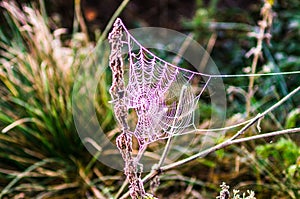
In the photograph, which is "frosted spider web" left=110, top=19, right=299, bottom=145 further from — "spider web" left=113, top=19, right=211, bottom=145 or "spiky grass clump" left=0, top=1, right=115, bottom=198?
"spiky grass clump" left=0, top=1, right=115, bottom=198

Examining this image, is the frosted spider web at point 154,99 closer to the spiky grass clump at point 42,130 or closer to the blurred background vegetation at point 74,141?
the blurred background vegetation at point 74,141

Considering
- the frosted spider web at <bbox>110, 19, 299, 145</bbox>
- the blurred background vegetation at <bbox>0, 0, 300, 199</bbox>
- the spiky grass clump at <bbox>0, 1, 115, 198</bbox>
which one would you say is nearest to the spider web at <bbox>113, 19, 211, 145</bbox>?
the frosted spider web at <bbox>110, 19, 299, 145</bbox>

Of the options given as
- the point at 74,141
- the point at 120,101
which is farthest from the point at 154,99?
the point at 74,141

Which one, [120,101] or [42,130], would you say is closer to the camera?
[120,101]

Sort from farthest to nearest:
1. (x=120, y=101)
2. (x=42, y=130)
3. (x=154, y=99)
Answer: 1. (x=42, y=130)
2. (x=154, y=99)
3. (x=120, y=101)

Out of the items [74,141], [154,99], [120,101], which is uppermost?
[74,141]

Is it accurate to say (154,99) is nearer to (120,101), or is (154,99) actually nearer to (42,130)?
(120,101)

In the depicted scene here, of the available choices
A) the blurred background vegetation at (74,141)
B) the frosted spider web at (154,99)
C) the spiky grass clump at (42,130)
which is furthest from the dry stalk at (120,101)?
the spiky grass clump at (42,130)

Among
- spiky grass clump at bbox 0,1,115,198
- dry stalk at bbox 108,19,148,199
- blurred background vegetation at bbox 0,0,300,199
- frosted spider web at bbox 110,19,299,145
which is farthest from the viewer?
spiky grass clump at bbox 0,1,115,198

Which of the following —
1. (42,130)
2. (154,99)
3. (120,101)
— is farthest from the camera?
(42,130)
